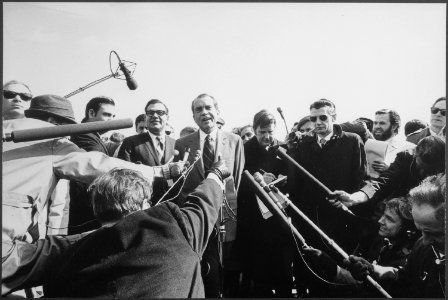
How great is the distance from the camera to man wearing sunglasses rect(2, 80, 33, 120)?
320 cm

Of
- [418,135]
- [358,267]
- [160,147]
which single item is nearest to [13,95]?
[160,147]

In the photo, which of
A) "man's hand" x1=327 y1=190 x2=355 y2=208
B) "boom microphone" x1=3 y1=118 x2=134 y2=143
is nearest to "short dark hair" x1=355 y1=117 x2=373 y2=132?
"man's hand" x1=327 y1=190 x2=355 y2=208

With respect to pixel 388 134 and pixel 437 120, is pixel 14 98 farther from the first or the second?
pixel 437 120

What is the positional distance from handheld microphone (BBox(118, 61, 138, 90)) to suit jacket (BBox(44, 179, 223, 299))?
1.42 meters

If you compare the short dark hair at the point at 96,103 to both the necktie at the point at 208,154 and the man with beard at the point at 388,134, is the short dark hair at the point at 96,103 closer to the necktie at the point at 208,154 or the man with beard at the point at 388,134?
the necktie at the point at 208,154

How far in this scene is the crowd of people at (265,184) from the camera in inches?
117

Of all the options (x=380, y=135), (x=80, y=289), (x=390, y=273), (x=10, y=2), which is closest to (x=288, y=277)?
(x=390, y=273)

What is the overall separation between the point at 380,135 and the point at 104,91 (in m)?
2.16

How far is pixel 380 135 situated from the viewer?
3312 mm

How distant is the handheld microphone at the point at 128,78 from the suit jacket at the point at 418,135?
217cm

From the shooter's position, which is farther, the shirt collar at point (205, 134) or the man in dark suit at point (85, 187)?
the shirt collar at point (205, 134)

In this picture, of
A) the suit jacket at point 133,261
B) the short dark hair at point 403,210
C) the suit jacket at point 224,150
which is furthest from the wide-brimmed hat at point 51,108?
the short dark hair at point 403,210

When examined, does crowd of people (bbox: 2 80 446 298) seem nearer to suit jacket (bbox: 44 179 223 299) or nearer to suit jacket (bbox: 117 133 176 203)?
suit jacket (bbox: 117 133 176 203)

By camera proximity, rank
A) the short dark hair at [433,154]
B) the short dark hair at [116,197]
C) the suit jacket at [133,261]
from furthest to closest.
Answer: the short dark hair at [433,154] < the short dark hair at [116,197] < the suit jacket at [133,261]
